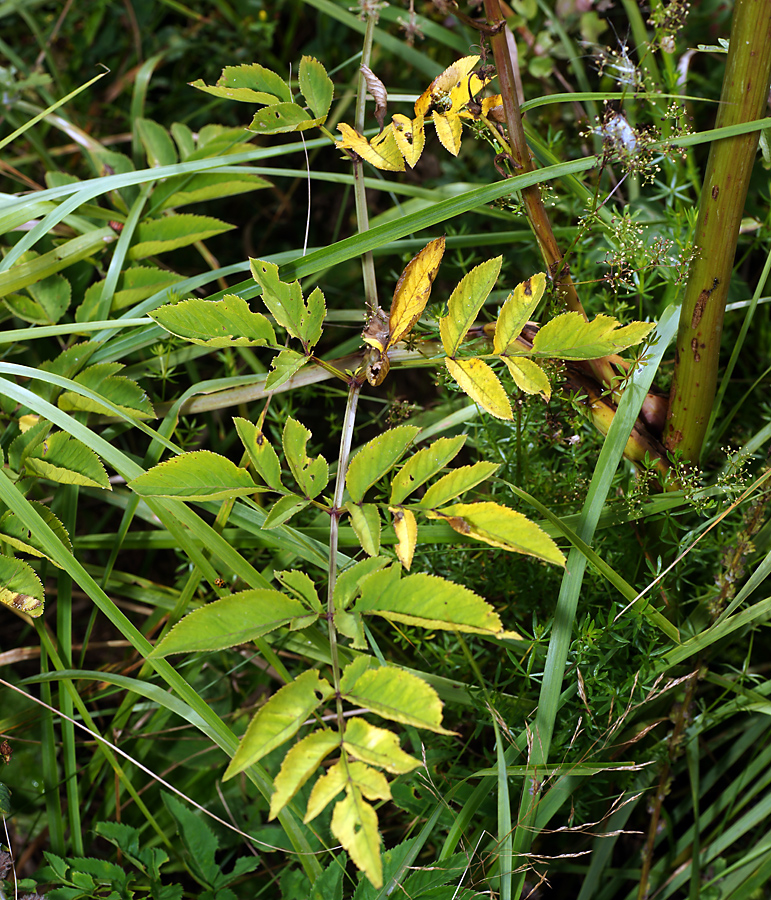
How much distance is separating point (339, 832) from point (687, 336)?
2.29 feet

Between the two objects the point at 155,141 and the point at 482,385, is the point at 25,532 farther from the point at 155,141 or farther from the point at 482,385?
the point at 155,141

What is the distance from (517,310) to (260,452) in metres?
0.31

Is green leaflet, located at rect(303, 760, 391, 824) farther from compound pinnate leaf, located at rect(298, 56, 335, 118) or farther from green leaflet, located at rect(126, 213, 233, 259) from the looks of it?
green leaflet, located at rect(126, 213, 233, 259)

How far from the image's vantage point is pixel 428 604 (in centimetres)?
59

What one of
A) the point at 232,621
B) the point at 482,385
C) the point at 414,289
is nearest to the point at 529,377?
the point at 482,385

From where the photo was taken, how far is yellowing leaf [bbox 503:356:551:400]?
70cm

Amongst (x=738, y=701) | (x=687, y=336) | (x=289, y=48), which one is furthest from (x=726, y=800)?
(x=289, y=48)

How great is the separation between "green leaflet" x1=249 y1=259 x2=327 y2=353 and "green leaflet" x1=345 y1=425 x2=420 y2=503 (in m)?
0.15

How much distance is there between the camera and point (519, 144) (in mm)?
792

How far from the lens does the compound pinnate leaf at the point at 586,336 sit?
26.1 inches

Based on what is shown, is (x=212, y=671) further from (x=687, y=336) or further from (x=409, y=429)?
(x=687, y=336)

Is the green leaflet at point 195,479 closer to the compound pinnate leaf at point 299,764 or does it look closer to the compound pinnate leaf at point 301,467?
the compound pinnate leaf at point 301,467

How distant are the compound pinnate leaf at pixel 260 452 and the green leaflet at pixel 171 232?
53 centimetres

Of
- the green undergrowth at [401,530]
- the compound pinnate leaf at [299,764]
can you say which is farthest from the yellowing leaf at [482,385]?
the compound pinnate leaf at [299,764]
